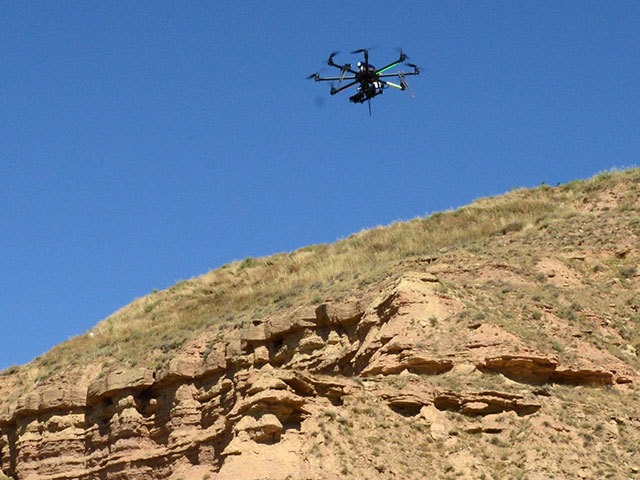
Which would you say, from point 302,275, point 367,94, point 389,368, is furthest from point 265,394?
point 302,275

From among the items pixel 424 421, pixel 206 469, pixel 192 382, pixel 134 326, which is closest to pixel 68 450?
pixel 192 382

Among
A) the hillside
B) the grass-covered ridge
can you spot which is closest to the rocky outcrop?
the hillside

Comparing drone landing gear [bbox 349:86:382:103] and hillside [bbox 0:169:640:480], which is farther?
drone landing gear [bbox 349:86:382:103]

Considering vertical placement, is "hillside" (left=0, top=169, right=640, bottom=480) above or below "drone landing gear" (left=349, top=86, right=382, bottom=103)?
below

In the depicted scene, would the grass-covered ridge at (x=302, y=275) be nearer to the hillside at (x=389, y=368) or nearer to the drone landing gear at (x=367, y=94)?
the hillside at (x=389, y=368)

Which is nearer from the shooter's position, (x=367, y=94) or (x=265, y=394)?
(x=265, y=394)

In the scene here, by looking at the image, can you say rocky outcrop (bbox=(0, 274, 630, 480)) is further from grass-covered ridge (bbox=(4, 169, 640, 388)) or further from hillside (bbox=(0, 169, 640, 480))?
grass-covered ridge (bbox=(4, 169, 640, 388))

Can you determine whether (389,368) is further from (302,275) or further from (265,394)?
(302,275)
